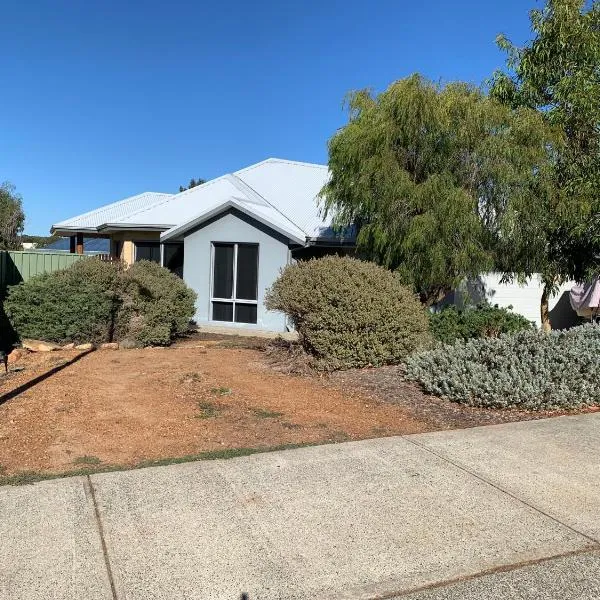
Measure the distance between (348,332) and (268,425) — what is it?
300 centimetres

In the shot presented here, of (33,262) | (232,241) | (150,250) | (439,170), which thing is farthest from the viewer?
(150,250)

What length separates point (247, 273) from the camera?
604 inches

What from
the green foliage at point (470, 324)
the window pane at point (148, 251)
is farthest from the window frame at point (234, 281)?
the green foliage at point (470, 324)

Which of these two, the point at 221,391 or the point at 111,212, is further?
the point at 111,212

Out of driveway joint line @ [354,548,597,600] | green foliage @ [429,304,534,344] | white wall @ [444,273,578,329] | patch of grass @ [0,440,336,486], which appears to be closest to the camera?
driveway joint line @ [354,548,597,600]

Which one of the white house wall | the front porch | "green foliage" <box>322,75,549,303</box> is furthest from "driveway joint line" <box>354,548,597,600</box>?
the front porch

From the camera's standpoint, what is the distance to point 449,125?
1061 cm

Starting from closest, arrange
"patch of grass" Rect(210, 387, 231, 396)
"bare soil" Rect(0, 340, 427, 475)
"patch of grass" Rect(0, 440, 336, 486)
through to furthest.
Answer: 1. "patch of grass" Rect(0, 440, 336, 486)
2. "bare soil" Rect(0, 340, 427, 475)
3. "patch of grass" Rect(210, 387, 231, 396)

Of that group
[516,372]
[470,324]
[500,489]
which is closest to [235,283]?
[470,324]

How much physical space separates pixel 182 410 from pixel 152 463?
1702 millimetres

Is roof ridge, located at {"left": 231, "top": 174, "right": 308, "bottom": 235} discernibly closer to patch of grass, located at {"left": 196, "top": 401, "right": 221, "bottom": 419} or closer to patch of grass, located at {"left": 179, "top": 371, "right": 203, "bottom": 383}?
patch of grass, located at {"left": 179, "top": 371, "right": 203, "bottom": 383}

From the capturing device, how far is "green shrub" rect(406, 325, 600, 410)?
7.07m

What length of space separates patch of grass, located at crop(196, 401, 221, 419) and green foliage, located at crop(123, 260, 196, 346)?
485 cm

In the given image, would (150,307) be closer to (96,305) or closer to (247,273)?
(96,305)
